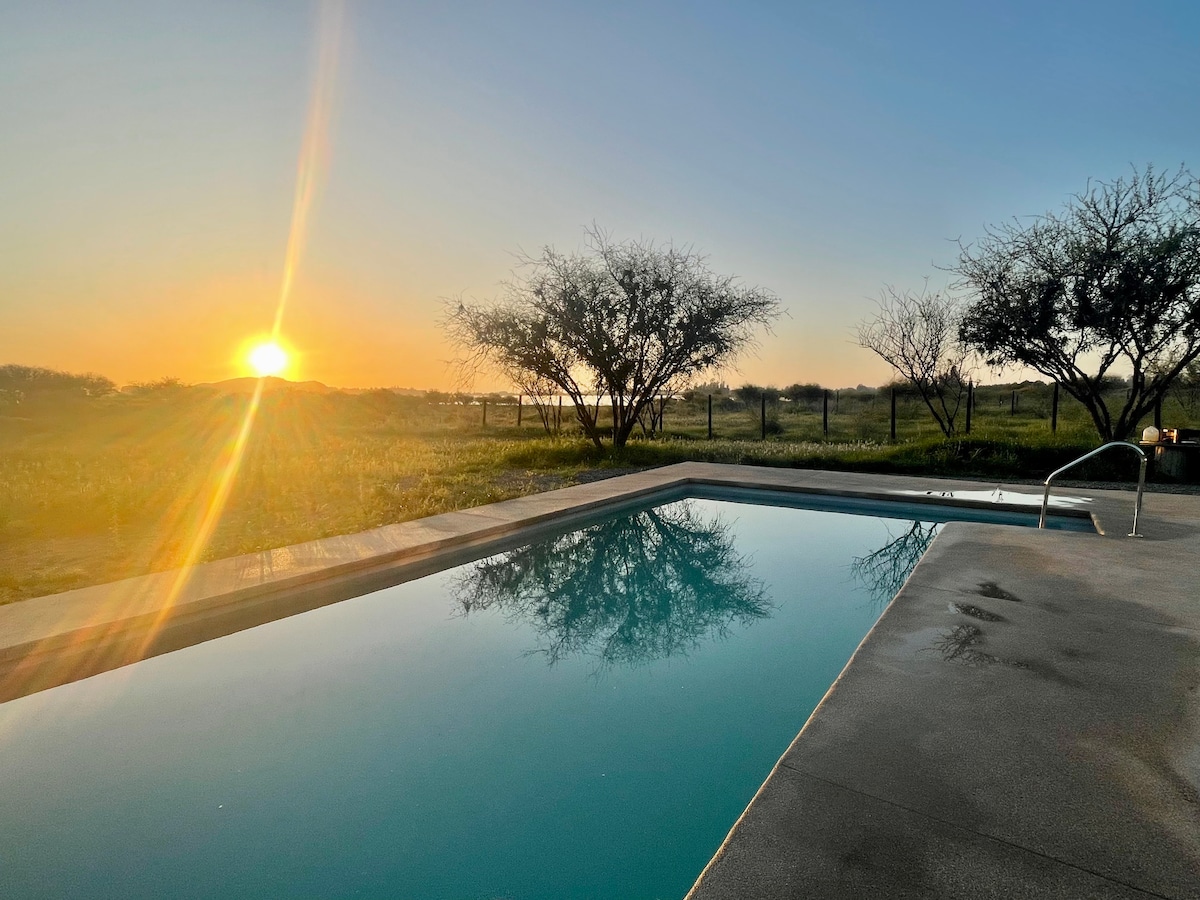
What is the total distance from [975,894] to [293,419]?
874 inches

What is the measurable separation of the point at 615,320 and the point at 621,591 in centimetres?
749

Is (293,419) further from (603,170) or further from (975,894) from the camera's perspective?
(975,894)

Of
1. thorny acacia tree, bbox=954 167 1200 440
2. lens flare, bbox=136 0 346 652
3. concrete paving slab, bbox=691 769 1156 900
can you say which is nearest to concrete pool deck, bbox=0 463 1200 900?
concrete paving slab, bbox=691 769 1156 900

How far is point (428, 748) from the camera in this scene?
2.50 meters

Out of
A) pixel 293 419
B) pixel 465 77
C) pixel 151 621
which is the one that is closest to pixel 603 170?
pixel 465 77

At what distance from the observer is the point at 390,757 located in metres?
2.43

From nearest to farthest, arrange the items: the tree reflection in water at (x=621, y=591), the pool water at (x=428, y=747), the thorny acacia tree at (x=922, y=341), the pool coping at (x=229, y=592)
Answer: the pool water at (x=428, y=747) < the pool coping at (x=229, y=592) < the tree reflection in water at (x=621, y=591) < the thorny acacia tree at (x=922, y=341)

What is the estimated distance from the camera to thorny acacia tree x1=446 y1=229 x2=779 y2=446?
36.7ft

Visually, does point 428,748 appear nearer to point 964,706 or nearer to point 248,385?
point 964,706

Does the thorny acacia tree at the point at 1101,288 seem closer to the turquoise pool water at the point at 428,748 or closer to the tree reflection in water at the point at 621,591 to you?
the tree reflection in water at the point at 621,591

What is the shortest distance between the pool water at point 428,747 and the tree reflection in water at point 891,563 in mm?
139

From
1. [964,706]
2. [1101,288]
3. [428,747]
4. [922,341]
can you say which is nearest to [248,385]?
[922,341]

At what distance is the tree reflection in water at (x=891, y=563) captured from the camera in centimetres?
451

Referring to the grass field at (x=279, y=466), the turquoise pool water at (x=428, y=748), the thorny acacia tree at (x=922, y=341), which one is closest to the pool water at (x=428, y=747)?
the turquoise pool water at (x=428, y=748)
